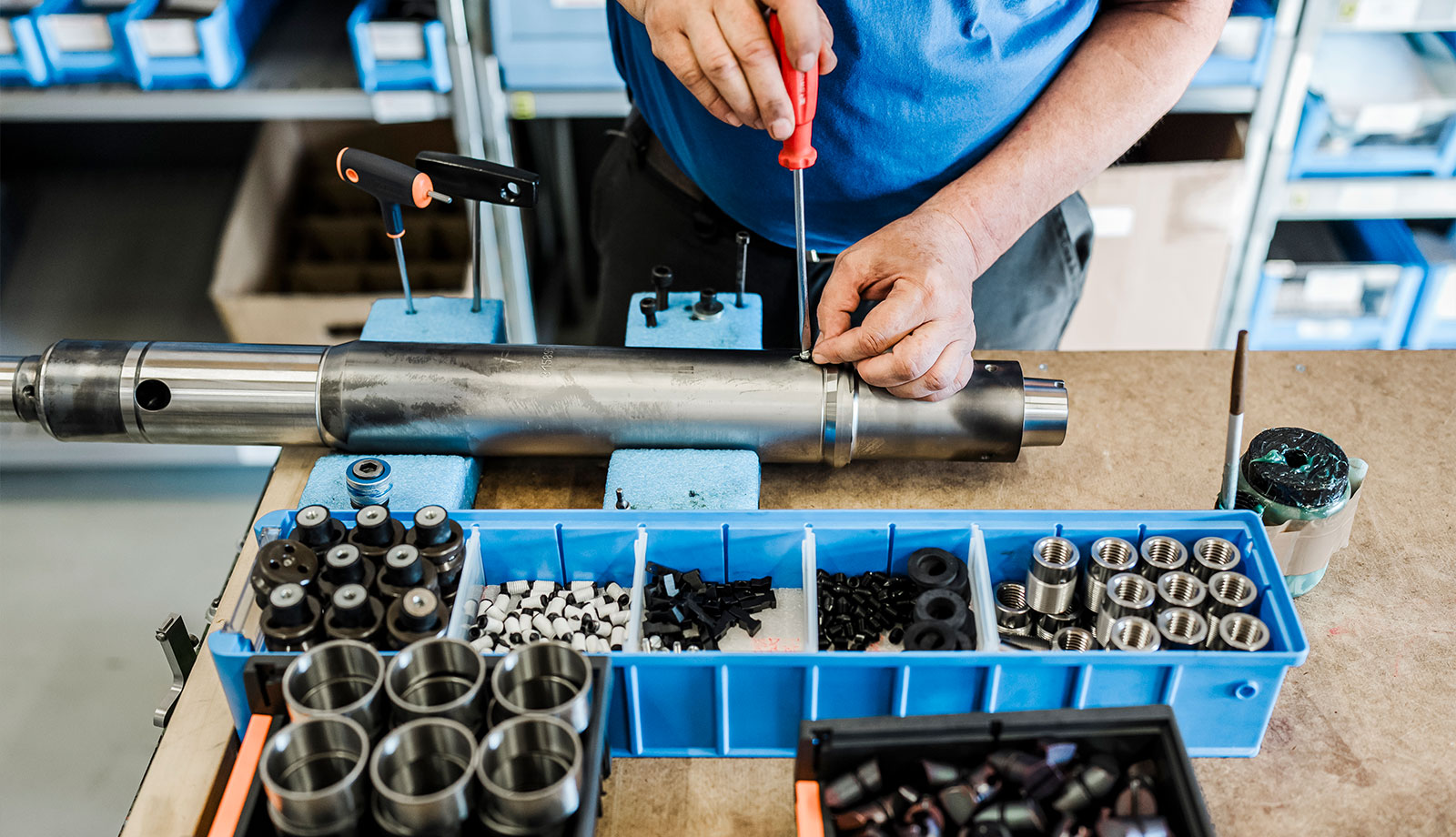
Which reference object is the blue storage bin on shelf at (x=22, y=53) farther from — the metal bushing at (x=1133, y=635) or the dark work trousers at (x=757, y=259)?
the metal bushing at (x=1133, y=635)

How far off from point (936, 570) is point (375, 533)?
19.4 inches

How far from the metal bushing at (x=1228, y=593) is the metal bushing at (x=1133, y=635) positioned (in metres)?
0.06

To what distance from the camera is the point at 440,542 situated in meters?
0.92

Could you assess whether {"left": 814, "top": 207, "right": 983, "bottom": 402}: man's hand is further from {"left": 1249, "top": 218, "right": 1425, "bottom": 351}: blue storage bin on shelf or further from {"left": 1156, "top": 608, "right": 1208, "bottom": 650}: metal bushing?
{"left": 1249, "top": 218, "right": 1425, "bottom": 351}: blue storage bin on shelf

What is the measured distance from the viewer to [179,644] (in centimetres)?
99

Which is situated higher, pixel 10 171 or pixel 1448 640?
pixel 1448 640

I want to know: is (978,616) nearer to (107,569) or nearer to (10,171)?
(107,569)

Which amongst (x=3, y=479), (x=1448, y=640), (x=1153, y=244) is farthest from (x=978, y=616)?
(x=3, y=479)

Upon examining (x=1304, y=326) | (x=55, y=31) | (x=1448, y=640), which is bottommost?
(x=1304, y=326)

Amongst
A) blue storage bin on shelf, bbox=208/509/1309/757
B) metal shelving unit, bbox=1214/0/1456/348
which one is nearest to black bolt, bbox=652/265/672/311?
blue storage bin on shelf, bbox=208/509/1309/757

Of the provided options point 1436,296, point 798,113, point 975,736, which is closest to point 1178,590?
point 975,736

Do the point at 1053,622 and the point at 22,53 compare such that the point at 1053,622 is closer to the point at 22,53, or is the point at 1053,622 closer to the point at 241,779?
the point at 241,779

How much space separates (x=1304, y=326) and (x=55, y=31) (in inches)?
99.5

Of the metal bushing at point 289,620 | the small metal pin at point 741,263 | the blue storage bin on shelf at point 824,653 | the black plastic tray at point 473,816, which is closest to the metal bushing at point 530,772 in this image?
the black plastic tray at point 473,816
